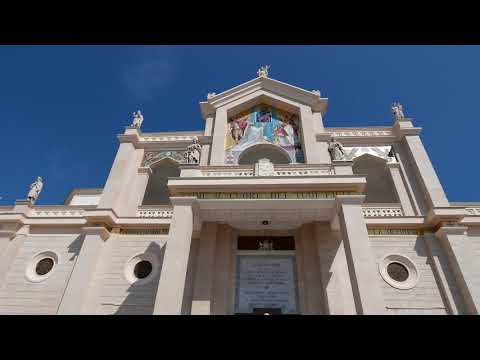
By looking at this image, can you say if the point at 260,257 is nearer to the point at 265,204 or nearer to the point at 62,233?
the point at 265,204

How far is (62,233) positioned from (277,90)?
1442 centimetres

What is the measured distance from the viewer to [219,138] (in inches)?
642

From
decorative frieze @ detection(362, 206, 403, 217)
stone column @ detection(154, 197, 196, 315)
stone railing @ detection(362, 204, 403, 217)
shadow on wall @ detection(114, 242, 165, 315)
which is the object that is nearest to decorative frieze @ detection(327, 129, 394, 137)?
stone railing @ detection(362, 204, 403, 217)

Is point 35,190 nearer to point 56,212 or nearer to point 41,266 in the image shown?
point 56,212

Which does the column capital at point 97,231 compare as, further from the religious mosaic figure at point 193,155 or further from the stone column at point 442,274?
the stone column at point 442,274

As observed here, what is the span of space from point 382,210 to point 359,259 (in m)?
5.85

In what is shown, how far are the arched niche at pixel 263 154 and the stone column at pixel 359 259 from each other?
5.46 metres

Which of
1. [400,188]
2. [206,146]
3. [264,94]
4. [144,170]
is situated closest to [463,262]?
[400,188]

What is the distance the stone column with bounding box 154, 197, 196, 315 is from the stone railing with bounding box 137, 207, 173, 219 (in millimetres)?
3926

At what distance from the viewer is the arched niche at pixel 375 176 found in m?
17.4

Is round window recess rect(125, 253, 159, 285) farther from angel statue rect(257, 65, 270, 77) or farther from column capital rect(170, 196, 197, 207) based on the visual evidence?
angel statue rect(257, 65, 270, 77)

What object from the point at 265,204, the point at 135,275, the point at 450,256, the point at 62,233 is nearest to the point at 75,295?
the point at 135,275

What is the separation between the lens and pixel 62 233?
50.9 ft
